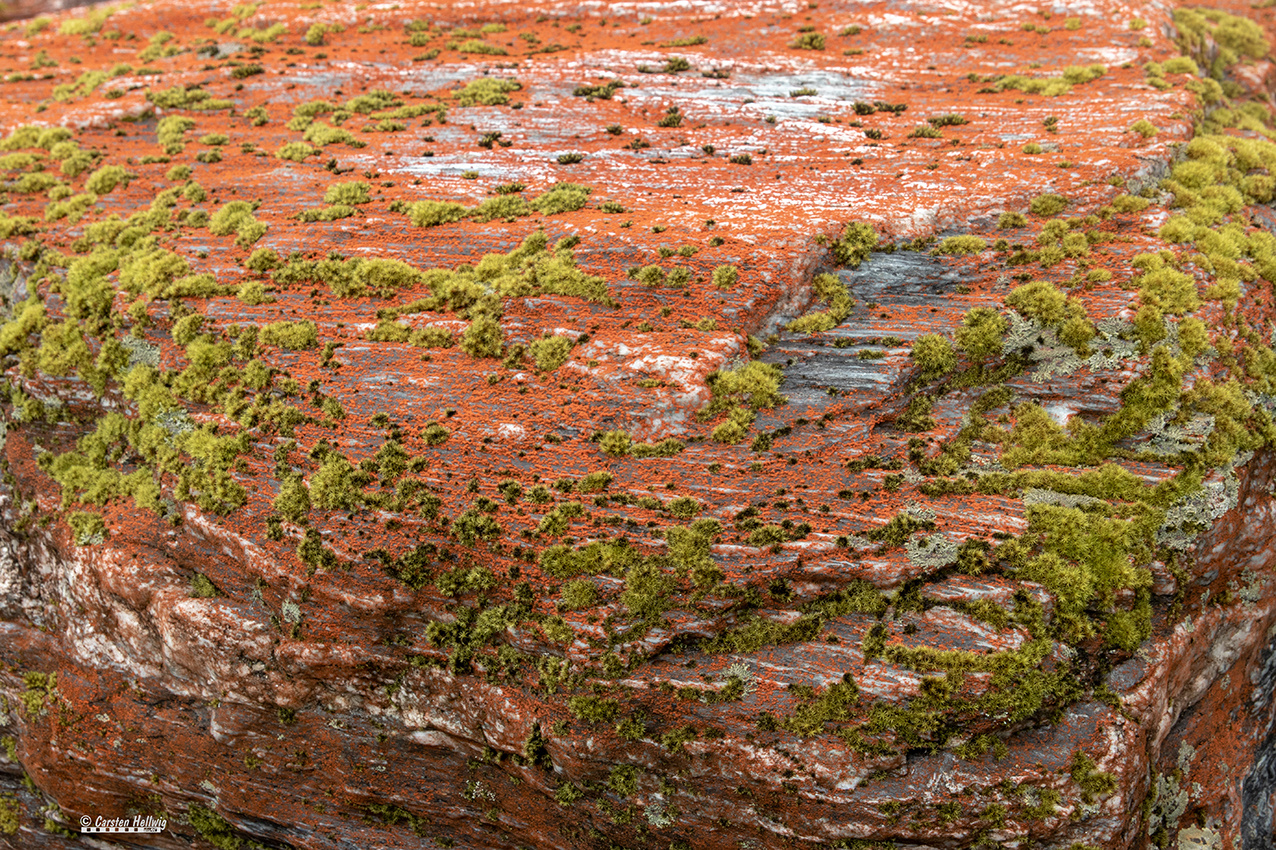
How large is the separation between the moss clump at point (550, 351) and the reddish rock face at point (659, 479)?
124mm

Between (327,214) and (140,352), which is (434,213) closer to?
(327,214)

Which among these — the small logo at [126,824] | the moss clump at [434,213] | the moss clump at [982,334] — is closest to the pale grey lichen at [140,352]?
the moss clump at [434,213]

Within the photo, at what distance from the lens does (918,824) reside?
586 inches

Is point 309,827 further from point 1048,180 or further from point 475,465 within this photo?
point 1048,180

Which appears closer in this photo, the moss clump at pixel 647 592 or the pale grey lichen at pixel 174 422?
the moss clump at pixel 647 592

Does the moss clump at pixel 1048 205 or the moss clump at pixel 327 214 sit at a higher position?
the moss clump at pixel 327 214

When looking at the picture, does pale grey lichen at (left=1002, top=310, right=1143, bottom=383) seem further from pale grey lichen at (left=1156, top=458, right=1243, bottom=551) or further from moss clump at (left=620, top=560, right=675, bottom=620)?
moss clump at (left=620, top=560, right=675, bottom=620)

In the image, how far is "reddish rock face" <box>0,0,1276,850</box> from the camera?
1580cm

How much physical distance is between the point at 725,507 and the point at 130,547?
15.9 metres

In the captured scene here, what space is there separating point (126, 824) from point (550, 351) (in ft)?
60.1

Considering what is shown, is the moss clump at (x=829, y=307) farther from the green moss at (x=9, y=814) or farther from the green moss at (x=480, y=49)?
the green moss at (x=9, y=814)

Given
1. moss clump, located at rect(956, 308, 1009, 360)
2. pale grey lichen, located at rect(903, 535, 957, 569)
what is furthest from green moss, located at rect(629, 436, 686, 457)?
moss clump, located at rect(956, 308, 1009, 360)

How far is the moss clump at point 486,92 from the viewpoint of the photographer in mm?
27375

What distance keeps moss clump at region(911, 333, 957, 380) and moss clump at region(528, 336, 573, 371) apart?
871cm
